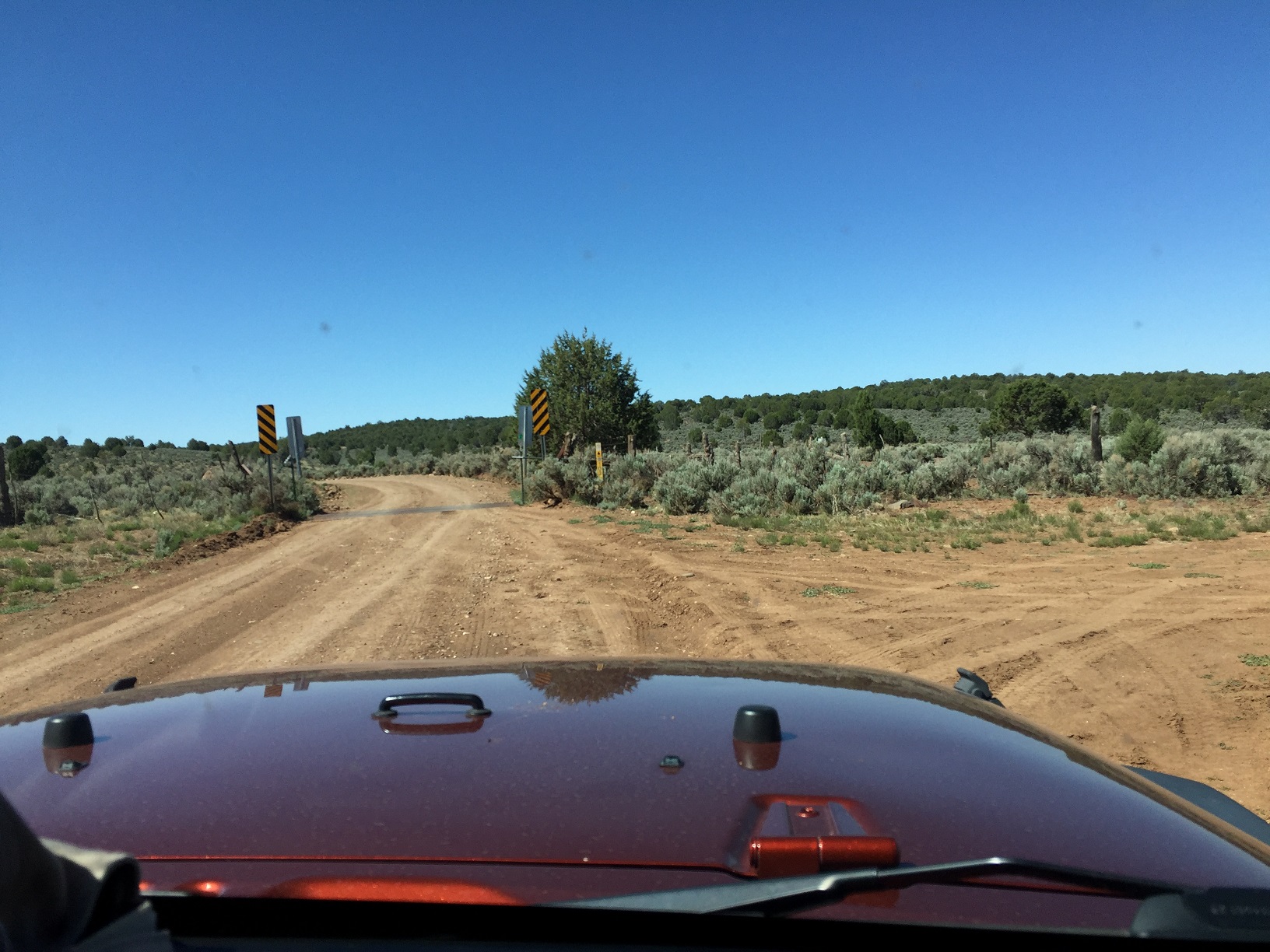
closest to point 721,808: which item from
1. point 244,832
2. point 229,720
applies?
point 244,832

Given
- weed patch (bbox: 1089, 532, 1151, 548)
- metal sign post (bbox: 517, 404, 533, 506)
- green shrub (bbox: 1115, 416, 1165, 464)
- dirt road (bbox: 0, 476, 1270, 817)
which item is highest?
metal sign post (bbox: 517, 404, 533, 506)

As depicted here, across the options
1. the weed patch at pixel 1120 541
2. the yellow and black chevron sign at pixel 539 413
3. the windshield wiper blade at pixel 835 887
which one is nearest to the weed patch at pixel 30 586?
the windshield wiper blade at pixel 835 887

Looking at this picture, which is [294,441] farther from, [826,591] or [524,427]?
[826,591]

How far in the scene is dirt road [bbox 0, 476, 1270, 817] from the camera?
23.6ft

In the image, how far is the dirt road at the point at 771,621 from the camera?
7.20 meters

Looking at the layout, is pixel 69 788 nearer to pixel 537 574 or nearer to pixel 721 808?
pixel 721 808

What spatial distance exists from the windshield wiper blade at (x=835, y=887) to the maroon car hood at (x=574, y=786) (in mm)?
52

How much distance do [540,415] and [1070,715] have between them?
76.1 ft

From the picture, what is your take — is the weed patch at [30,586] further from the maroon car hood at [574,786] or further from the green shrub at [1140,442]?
the green shrub at [1140,442]

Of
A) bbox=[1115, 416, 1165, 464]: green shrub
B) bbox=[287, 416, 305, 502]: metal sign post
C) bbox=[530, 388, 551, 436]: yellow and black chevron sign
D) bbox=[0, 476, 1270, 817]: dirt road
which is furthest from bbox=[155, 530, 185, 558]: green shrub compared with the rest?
bbox=[1115, 416, 1165, 464]: green shrub

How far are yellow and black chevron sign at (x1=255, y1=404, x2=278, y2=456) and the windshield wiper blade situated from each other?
946 inches

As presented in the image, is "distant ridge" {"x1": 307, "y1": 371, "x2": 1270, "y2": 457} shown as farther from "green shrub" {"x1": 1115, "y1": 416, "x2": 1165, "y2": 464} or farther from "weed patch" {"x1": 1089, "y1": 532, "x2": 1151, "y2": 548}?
"weed patch" {"x1": 1089, "y1": 532, "x2": 1151, "y2": 548}

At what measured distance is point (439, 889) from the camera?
145 centimetres

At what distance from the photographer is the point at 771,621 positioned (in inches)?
395
